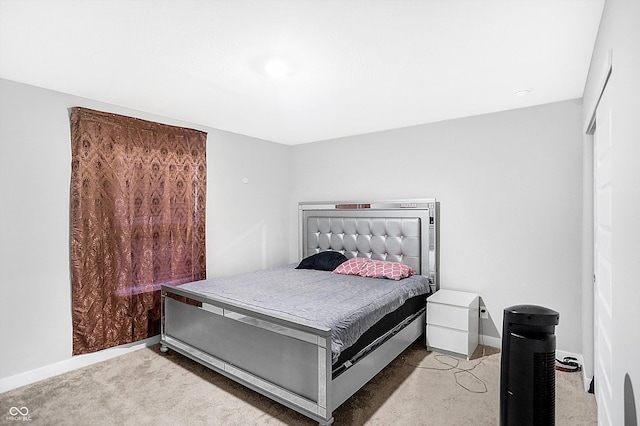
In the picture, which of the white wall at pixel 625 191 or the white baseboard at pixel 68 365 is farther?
the white baseboard at pixel 68 365

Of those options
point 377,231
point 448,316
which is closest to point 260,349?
point 448,316

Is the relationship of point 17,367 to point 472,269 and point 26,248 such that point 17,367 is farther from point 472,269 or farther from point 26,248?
point 472,269

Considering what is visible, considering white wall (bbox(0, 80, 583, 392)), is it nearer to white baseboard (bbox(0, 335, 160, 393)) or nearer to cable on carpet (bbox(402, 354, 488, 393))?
white baseboard (bbox(0, 335, 160, 393))

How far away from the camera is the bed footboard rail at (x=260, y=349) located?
2188 millimetres

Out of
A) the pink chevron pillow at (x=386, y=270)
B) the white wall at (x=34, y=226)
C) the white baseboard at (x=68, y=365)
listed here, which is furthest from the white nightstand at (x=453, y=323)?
the white wall at (x=34, y=226)

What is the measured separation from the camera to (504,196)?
11.5ft

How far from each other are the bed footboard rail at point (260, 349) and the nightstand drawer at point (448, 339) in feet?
5.41

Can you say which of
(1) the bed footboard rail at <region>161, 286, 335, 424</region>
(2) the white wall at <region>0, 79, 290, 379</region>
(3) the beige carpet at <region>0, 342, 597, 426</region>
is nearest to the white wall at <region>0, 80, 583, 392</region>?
(2) the white wall at <region>0, 79, 290, 379</region>

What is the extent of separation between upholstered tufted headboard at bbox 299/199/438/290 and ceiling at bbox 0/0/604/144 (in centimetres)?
120

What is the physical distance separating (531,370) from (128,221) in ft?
11.3

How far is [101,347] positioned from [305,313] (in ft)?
7.12

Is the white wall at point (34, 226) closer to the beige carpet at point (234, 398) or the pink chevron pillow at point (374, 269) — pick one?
the beige carpet at point (234, 398)

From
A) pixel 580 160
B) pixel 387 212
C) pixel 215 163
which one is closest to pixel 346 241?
pixel 387 212

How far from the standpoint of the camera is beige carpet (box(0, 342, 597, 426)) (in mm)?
2344
